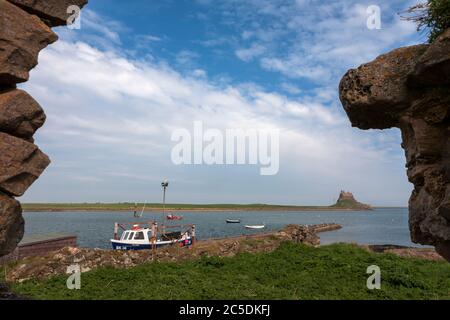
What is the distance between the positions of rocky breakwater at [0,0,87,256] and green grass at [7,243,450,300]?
672cm

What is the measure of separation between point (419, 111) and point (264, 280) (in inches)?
419

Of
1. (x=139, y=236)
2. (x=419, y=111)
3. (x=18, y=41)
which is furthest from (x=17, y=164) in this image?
(x=139, y=236)

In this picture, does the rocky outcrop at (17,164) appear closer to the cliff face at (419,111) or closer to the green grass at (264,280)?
the green grass at (264,280)

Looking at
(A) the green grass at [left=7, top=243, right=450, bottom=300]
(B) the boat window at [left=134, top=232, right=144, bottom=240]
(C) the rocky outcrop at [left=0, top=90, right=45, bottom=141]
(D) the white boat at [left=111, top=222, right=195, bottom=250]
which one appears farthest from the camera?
(B) the boat window at [left=134, top=232, right=144, bottom=240]

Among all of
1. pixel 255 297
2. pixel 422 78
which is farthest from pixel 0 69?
pixel 255 297

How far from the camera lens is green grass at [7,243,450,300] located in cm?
1348

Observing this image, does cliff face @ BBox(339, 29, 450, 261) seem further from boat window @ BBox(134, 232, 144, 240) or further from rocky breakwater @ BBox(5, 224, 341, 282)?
boat window @ BBox(134, 232, 144, 240)

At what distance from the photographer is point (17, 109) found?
7.41 metres

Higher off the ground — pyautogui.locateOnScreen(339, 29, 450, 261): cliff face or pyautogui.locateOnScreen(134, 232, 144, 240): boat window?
pyautogui.locateOnScreen(339, 29, 450, 261): cliff face

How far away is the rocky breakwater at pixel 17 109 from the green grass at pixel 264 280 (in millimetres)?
6725

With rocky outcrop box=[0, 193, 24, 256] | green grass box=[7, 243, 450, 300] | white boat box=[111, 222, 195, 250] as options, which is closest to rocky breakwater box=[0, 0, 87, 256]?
rocky outcrop box=[0, 193, 24, 256]

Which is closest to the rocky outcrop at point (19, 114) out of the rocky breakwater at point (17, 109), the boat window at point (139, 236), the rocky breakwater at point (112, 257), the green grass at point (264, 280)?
the rocky breakwater at point (17, 109)

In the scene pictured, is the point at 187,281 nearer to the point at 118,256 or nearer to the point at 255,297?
the point at 255,297

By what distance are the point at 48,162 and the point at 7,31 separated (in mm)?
2741
